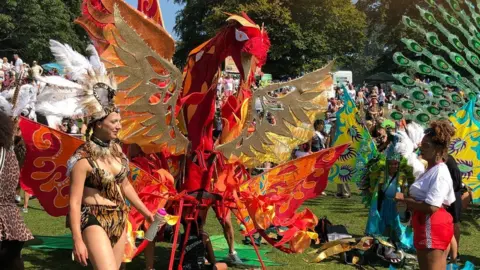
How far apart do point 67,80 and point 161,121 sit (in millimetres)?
818

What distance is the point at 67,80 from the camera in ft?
15.6

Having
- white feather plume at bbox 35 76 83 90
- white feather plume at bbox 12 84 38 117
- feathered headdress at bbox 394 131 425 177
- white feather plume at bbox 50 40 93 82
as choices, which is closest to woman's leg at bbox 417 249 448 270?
feathered headdress at bbox 394 131 425 177

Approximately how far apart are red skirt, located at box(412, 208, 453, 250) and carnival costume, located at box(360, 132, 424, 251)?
2433mm

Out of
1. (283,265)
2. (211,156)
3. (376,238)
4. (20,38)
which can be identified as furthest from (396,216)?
(20,38)

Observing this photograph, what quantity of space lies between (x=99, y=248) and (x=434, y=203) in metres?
2.33

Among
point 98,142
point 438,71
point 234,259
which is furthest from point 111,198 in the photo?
point 438,71

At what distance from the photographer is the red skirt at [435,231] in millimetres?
4402

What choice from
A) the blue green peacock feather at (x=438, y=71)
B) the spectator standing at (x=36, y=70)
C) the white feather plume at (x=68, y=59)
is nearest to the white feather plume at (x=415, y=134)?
the blue green peacock feather at (x=438, y=71)

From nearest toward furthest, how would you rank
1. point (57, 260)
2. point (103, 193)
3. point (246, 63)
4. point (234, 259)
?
1. point (103, 193)
2. point (246, 63)
3. point (57, 260)
4. point (234, 259)

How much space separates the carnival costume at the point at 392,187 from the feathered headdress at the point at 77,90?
3.55 meters

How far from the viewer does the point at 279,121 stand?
5461 millimetres

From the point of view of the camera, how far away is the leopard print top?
4.59m

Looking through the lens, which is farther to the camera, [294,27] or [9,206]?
[294,27]

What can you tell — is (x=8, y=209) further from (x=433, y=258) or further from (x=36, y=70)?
(x=36, y=70)
